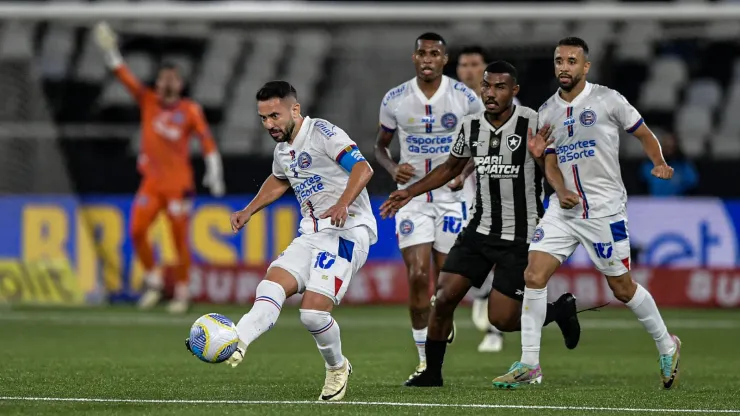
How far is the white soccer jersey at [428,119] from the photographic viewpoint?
1063 cm

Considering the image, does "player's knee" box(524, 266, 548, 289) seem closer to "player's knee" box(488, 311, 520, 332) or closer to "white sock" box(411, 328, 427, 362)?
"player's knee" box(488, 311, 520, 332)

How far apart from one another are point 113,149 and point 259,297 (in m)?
10.9

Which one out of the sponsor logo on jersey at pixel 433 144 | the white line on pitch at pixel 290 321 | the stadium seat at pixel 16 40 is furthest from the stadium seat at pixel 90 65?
the sponsor logo on jersey at pixel 433 144

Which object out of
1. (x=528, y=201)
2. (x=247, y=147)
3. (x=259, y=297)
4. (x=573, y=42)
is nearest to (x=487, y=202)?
(x=528, y=201)

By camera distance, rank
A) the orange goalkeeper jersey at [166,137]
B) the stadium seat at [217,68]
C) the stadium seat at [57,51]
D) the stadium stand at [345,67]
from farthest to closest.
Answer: the stadium seat at [217,68]
the stadium seat at [57,51]
the stadium stand at [345,67]
the orange goalkeeper jersey at [166,137]

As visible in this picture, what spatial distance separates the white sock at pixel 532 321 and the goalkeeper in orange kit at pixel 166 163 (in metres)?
7.59

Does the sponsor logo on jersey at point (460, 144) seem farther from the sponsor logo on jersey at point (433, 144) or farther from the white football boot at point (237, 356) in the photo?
the white football boot at point (237, 356)

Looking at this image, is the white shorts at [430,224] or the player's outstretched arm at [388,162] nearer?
the player's outstretched arm at [388,162]

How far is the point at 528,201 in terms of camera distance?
946 centimetres

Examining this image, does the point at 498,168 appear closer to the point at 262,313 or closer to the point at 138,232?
the point at 262,313

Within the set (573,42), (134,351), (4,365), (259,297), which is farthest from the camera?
(134,351)

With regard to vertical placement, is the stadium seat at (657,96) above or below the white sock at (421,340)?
above

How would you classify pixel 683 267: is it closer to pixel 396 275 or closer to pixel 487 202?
pixel 396 275

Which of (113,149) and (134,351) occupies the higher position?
(113,149)
